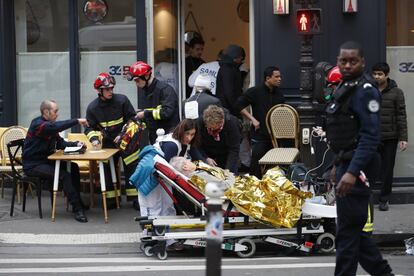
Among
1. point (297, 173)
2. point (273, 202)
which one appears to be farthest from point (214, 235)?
point (297, 173)

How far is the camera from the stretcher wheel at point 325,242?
380 inches

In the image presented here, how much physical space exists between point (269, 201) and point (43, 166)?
11.4ft

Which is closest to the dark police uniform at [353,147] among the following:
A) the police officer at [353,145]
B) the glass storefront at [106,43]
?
the police officer at [353,145]

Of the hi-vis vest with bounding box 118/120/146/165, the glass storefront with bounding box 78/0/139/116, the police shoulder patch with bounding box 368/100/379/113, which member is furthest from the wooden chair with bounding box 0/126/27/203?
the police shoulder patch with bounding box 368/100/379/113

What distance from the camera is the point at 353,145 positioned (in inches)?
283

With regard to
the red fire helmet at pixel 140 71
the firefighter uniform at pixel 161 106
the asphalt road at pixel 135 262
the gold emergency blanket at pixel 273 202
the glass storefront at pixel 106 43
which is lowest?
the asphalt road at pixel 135 262

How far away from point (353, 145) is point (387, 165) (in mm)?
5042

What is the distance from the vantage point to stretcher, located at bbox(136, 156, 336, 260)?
951 cm

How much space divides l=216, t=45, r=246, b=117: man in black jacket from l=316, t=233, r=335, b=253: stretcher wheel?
3.53 m

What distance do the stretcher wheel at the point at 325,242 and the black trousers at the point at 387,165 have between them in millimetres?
2590

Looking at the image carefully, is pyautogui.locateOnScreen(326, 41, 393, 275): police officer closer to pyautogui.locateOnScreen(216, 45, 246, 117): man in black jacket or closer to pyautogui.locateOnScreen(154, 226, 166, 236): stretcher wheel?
pyautogui.locateOnScreen(154, 226, 166, 236): stretcher wheel

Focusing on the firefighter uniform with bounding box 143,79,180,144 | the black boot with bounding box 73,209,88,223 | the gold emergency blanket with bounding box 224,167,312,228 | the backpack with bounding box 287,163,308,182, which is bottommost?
the black boot with bounding box 73,209,88,223

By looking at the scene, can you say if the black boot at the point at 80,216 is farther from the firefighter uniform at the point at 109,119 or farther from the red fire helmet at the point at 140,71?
the red fire helmet at the point at 140,71

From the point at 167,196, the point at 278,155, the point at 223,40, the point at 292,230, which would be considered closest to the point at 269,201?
the point at 292,230
